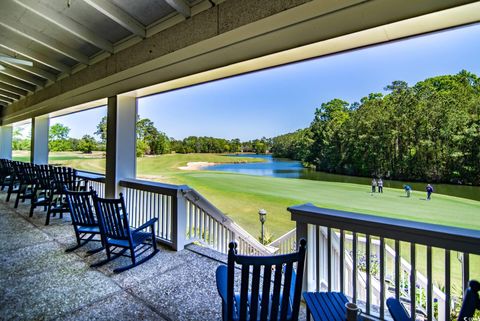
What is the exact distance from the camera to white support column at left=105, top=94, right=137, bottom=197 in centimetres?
449

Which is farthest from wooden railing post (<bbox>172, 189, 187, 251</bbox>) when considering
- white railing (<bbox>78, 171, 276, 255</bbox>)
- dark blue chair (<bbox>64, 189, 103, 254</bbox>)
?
dark blue chair (<bbox>64, 189, 103, 254</bbox>)

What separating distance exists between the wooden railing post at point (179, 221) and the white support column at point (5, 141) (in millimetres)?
11693

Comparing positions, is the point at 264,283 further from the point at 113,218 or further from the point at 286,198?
the point at 286,198

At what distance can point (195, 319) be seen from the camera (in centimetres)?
207

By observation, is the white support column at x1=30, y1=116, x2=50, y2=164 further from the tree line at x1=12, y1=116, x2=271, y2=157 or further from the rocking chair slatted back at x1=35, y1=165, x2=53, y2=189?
the rocking chair slatted back at x1=35, y1=165, x2=53, y2=189

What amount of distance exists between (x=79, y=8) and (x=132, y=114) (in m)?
1.90

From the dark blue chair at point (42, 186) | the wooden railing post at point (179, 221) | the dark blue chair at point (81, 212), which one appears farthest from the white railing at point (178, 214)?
the dark blue chair at point (42, 186)

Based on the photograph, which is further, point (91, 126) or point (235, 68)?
point (91, 126)

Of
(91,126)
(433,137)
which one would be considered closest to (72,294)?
(433,137)

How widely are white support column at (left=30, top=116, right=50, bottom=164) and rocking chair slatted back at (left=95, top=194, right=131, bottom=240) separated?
7.07m

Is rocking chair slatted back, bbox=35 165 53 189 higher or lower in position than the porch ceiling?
lower

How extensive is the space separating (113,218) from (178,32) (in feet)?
8.23

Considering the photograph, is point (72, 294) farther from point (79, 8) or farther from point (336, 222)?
point (79, 8)

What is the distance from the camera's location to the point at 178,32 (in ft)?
9.95
